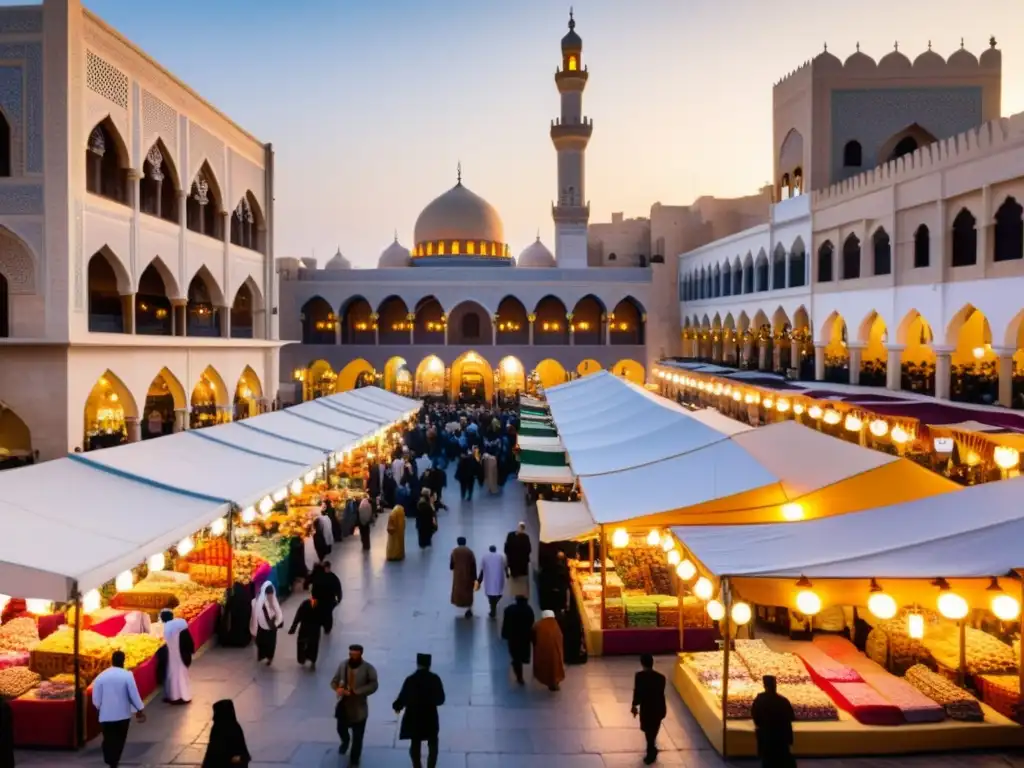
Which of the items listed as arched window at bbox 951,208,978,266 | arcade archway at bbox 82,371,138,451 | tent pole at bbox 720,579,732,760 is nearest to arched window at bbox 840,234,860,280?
arched window at bbox 951,208,978,266

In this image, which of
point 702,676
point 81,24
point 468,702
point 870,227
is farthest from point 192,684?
point 870,227

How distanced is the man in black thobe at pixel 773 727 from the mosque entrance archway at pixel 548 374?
3403 centimetres

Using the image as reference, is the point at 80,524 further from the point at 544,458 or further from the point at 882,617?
the point at 544,458

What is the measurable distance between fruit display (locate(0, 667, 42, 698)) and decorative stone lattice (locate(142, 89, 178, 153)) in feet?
47.1

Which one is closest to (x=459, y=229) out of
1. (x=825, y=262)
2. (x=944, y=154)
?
(x=825, y=262)

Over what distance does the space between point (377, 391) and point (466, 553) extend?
46.2ft

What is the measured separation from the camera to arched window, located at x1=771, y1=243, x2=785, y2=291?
25.8 meters

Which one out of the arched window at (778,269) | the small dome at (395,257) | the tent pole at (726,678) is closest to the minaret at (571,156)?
the small dome at (395,257)

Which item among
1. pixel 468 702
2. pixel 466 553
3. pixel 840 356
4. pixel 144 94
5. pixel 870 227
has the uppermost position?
pixel 144 94

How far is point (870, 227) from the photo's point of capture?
65.4 feet

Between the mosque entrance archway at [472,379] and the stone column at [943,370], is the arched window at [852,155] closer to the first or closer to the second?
the stone column at [943,370]

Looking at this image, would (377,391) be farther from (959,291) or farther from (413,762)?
(413,762)

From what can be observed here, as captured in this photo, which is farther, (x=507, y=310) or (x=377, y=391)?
(x=507, y=310)

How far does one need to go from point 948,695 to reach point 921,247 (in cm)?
1314
